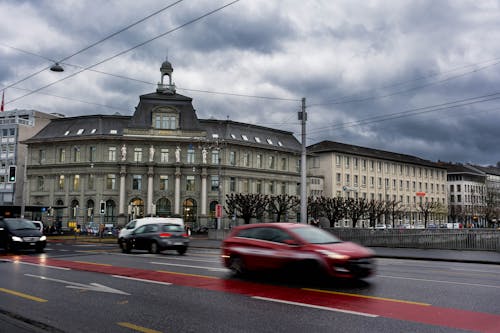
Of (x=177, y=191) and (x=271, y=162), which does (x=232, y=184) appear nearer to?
(x=177, y=191)

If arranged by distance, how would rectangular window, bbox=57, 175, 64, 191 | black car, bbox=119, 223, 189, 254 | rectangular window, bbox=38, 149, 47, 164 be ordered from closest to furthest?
black car, bbox=119, 223, 189, 254 < rectangular window, bbox=57, 175, 64, 191 < rectangular window, bbox=38, 149, 47, 164

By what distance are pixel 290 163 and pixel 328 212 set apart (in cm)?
1856

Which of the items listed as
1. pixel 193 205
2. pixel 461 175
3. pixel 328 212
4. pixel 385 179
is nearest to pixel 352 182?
pixel 385 179

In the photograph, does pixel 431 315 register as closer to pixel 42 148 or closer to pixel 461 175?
pixel 42 148

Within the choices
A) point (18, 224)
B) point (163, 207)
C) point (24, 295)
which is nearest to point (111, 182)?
point (163, 207)

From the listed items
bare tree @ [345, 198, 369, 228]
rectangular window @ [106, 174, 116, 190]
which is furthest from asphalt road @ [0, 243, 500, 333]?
rectangular window @ [106, 174, 116, 190]

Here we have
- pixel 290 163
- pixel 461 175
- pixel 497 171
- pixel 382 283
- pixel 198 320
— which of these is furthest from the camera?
pixel 497 171

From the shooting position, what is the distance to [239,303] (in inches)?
350

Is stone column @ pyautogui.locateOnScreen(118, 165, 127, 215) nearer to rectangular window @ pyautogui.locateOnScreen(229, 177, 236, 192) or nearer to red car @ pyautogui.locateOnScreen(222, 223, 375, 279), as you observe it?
rectangular window @ pyautogui.locateOnScreen(229, 177, 236, 192)

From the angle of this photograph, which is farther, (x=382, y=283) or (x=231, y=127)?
(x=231, y=127)

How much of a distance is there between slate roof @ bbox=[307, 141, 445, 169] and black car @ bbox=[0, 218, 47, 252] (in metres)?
66.1

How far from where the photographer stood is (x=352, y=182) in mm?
88688

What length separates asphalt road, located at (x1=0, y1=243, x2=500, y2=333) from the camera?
712 cm

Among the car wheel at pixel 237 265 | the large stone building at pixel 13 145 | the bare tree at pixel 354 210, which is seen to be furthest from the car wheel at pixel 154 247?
the large stone building at pixel 13 145
